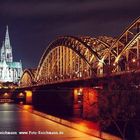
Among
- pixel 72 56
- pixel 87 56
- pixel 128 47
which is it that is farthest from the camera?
pixel 72 56

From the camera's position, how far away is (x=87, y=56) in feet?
388

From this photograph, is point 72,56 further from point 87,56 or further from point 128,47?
point 128,47

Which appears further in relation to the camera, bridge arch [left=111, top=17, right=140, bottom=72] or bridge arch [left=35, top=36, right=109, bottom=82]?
bridge arch [left=35, top=36, right=109, bottom=82]

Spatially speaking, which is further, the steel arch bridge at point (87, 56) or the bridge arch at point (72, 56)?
the bridge arch at point (72, 56)

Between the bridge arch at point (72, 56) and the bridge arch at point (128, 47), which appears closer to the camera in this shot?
the bridge arch at point (128, 47)

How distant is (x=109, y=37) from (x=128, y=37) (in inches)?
1363

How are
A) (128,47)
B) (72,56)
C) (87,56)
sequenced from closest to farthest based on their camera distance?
(128,47)
(87,56)
(72,56)

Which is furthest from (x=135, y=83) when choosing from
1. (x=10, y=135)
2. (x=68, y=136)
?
(x=10, y=135)

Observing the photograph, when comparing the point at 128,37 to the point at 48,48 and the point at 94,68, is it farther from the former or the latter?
the point at 48,48

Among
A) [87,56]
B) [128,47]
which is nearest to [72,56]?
[87,56]

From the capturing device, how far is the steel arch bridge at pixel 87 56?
8319 centimetres

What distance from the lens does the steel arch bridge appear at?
273 feet

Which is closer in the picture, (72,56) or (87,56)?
(87,56)

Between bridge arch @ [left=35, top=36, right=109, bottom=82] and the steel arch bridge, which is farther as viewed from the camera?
bridge arch @ [left=35, top=36, right=109, bottom=82]
